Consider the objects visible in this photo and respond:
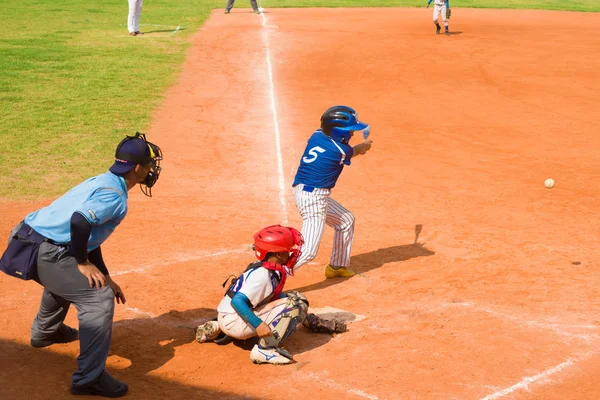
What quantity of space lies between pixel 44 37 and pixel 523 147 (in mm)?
17530

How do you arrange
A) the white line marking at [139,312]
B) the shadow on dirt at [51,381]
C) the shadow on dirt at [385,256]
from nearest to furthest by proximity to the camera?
the shadow on dirt at [51,381] → the white line marking at [139,312] → the shadow on dirt at [385,256]

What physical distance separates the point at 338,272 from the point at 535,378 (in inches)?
117

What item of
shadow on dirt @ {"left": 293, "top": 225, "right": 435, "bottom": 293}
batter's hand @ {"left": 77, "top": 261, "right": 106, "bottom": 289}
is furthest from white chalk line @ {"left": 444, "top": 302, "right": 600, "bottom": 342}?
batter's hand @ {"left": 77, "top": 261, "right": 106, "bottom": 289}

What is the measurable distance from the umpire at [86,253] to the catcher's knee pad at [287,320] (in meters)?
1.42

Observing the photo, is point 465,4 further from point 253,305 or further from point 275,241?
point 253,305

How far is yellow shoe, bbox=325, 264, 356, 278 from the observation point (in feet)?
29.4

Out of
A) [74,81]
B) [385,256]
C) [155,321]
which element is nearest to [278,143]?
[385,256]

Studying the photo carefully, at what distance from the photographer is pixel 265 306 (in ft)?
22.9

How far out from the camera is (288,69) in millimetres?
22078

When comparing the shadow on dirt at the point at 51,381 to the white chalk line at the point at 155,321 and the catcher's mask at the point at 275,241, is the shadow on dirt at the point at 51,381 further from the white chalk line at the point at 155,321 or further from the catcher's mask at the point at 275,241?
the catcher's mask at the point at 275,241

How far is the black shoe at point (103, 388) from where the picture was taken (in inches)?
235

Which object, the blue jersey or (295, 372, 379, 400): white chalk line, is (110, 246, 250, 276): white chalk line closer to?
the blue jersey

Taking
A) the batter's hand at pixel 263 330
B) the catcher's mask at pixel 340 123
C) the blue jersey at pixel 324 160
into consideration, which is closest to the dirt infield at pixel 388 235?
the batter's hand at pixel 263 330

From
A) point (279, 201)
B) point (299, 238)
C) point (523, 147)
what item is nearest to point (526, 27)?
point (523, 147)
